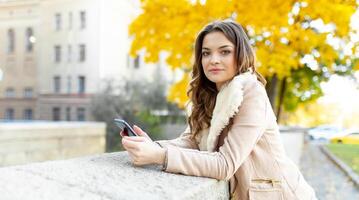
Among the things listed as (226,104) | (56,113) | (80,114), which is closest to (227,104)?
(226,104)

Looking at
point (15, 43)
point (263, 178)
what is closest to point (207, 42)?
point (263, 178)

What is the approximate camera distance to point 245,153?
166 centimetres

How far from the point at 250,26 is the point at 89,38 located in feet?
86.4

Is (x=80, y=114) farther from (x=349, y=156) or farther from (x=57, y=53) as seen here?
(x=349, y=156)

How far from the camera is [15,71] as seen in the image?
36906 mm

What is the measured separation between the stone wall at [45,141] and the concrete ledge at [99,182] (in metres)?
7.09

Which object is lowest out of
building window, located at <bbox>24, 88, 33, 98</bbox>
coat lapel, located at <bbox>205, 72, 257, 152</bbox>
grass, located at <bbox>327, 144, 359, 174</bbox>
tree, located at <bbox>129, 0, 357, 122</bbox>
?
grass, located at <bbox>327, 144, 359, 174</bbox>

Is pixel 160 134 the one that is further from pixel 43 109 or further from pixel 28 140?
pixel 43 109

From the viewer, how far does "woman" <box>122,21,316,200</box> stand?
1.62 m

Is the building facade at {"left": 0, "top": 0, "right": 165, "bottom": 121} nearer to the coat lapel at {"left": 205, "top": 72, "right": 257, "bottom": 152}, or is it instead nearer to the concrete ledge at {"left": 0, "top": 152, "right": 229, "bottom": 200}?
A: the coat lapel at {"left": 205, "top": 72, "right": 257, "bottom": 152}

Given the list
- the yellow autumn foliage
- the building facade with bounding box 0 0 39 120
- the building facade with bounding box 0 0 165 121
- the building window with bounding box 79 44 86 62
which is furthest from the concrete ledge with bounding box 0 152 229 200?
the building facade with bounding box 0 0 39 120

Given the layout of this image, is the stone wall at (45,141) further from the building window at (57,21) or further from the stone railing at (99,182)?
the building window at (57,21)

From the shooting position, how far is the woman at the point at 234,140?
162 cm

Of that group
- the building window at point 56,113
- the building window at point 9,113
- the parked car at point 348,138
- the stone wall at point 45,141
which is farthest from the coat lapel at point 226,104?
the building window at point 9,113
